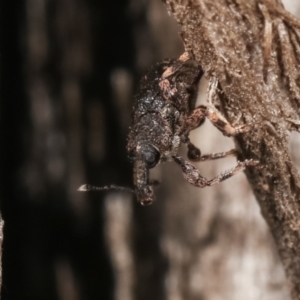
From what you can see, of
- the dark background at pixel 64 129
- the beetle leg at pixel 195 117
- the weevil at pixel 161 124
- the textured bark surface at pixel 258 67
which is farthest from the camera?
the dark background at pixel 64 129

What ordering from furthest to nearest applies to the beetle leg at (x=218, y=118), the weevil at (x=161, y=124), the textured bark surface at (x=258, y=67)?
1. the weevil at (x=161, y=124)
2. the beetle leg at (x=218, y=118)
3. the textured bark surface at (x=258, y=67)

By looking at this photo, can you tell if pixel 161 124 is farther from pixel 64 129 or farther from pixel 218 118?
pixel 64 129

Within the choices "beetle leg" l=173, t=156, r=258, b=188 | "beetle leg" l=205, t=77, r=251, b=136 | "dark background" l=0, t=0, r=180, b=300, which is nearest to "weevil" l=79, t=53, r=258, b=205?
"beetle leg" l=173, t=156, r=258, b=188

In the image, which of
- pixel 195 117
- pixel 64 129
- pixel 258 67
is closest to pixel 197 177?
pixel 195 117

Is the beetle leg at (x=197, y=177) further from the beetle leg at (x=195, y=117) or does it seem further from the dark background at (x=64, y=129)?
the dark background at (x=64, y=129)

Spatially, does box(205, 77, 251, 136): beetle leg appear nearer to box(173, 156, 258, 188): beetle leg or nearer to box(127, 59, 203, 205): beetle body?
box(173, 156, 258, 188): beetle leg

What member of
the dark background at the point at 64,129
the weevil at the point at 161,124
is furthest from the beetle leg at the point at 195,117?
the dark background at the point at 64,129

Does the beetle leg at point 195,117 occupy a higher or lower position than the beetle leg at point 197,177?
higher

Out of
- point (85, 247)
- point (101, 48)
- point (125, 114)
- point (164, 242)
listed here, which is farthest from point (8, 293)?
point (101, 48)
